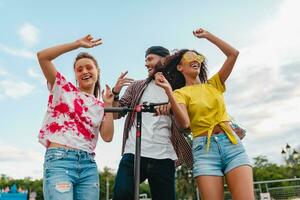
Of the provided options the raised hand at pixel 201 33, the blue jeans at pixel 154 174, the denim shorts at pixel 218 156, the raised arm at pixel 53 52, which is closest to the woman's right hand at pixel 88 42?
the raised arm at pixel 53 52

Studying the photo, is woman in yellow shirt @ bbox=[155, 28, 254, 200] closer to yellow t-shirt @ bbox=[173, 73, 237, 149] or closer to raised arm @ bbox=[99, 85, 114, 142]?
yellow t-shirt @ bbox=[173, 73, 237, 149]

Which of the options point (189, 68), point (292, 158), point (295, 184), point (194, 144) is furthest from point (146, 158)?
point (292, 158)

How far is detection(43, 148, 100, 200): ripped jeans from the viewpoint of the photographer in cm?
264

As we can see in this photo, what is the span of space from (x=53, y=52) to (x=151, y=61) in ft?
4.50

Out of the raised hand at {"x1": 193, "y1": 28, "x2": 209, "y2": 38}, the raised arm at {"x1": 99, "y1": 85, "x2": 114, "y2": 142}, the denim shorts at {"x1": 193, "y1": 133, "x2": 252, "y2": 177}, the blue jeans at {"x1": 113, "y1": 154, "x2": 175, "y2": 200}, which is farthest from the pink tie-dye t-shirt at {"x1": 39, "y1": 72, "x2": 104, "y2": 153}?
the raised hand at {"x1": 193, "y1": 28, "x2": 209, "y2": 38}

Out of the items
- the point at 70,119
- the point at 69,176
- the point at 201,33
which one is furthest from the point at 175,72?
the point at 69,176

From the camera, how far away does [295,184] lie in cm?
1552

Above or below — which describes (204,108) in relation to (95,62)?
below

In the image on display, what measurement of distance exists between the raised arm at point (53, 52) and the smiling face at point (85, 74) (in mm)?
337

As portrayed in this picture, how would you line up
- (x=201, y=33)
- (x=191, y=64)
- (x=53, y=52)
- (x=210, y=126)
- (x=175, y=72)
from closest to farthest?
(x=53, y=52)
(x=210, y=126)
(x=201, y=33)
(x=191, y=64)
(x=175, y=72)

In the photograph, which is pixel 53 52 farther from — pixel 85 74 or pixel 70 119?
pixel 70 119

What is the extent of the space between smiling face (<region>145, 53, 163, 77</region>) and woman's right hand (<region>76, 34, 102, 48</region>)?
3.45 feet

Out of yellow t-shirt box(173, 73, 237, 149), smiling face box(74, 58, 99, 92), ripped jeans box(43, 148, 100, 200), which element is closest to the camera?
ripped jeans box(43, 148, 100, 200)

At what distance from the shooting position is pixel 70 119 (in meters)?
3.01
